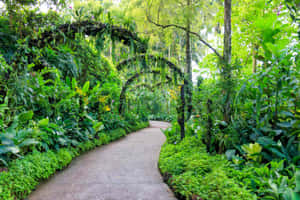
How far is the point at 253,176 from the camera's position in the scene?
2541mm

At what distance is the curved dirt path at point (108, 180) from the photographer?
9.85 feet

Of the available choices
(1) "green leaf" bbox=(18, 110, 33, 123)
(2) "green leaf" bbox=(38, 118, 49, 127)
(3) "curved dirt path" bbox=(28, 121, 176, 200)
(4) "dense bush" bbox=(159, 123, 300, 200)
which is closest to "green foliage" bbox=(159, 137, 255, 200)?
(4) "dense bush" bbox=(159, 123, 300, 200)

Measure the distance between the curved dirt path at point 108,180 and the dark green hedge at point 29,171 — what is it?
0.42 ft

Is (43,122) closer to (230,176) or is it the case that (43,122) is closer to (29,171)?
(29,171)

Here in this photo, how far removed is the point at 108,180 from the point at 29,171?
47.6 inches

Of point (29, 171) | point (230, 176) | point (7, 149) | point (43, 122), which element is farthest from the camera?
point (43, 122)

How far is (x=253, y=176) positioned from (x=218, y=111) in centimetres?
165

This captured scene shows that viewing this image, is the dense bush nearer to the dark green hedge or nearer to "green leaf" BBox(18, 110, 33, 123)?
the dark green hedge

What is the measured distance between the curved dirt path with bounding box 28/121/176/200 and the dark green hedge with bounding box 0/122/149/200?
0.13 meters

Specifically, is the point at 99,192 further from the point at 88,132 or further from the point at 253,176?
the point at 88,132

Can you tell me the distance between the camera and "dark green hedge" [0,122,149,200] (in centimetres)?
274

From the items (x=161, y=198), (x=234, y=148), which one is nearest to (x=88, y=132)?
(x=161, y=198)

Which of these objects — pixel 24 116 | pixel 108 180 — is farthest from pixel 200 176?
pixel 24 116

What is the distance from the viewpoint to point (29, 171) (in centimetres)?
314
